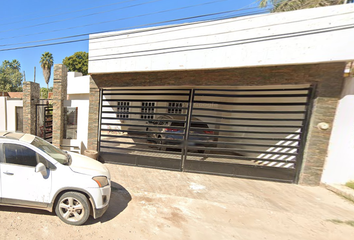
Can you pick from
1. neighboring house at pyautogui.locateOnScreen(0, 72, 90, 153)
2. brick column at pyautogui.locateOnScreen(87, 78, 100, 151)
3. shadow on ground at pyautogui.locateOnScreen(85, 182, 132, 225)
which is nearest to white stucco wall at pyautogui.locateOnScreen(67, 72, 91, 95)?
neighboring house at pyautogui.locateOnScreen(0, 72, 90, 153)

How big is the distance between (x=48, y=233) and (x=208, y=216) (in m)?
2.74

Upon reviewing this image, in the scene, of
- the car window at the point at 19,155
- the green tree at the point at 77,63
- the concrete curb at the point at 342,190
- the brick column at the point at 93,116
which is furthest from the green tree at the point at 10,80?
the concrete curb at the point at 342,190

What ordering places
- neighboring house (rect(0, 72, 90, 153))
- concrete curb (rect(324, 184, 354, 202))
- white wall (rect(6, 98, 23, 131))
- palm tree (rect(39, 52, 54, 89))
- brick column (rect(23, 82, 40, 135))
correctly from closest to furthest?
concrete curb (rect(324, 184, 354, 202)) → neighboring house (rect(0, 72, 90, 153)) → brick column (rect(23, 82, 40, 135)) → white wall (rect(6, 98, 23, 131)) → palm tree (rect(39, 52, 54, 89))

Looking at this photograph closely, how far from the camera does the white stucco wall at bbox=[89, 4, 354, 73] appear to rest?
154 inches

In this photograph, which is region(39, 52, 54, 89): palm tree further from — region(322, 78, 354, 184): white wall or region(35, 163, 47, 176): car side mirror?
region(322, 78, 354, 184): white wall

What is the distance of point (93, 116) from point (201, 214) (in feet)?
15.9

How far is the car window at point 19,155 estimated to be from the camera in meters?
2.53

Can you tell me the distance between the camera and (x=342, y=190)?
4020 millimetres

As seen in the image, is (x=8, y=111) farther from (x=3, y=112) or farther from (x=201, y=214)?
(x=201, y=214)

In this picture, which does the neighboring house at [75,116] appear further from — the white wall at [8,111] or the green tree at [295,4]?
the green tree at [295,4]

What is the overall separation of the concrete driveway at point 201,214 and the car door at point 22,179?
38cm

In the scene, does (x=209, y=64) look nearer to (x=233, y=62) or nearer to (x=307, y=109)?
(x=233, y=62)

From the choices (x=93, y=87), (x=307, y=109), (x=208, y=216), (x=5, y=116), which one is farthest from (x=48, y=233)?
(x=5, y=116)

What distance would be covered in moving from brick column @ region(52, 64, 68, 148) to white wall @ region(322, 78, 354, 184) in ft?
30.1
